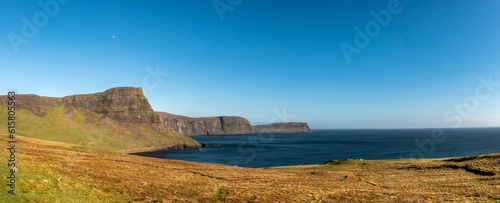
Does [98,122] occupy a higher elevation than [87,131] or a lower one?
higher

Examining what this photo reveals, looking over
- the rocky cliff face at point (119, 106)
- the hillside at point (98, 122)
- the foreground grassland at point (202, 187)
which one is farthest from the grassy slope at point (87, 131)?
the foreground grassland at point (202, 187)

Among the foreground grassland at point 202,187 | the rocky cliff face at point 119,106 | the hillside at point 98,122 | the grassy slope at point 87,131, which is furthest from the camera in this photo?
the rocky cliff face at point 119,106

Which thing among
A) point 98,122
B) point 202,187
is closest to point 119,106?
point 98,122

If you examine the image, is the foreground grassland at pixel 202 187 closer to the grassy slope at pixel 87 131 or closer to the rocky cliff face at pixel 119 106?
the grassy slope at pixel 87 131

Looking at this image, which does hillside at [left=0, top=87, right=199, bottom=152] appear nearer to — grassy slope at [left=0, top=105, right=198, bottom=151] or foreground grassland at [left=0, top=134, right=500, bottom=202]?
grassy slope at [left=0, top=105, right=198, bottom=151]

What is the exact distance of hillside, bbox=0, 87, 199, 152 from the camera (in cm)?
13412

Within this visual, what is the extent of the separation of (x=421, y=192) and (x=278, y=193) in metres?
16.6

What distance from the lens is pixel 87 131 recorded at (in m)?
144

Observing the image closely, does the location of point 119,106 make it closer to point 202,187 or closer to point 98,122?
point 98,122

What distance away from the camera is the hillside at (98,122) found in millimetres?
134125

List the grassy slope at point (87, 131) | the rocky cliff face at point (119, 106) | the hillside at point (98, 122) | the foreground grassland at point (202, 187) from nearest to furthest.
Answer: the foreground grassland at point (202, 187) → the grassy slope at point (87, 131) → the hillside at point (98, 122) → the rocky cliff face at point (119, 106)

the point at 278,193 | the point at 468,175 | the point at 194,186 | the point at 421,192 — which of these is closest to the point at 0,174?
the point at 194,186

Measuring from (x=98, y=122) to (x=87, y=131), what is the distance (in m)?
25.1

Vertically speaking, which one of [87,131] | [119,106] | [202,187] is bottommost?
[202,187]
